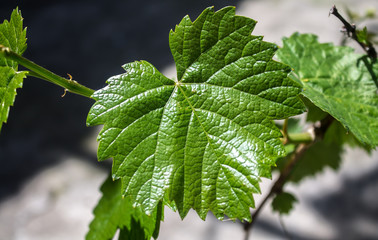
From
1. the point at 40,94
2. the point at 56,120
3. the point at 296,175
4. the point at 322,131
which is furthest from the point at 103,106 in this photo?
the point at 40,94

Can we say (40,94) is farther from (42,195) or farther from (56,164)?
(42,195)

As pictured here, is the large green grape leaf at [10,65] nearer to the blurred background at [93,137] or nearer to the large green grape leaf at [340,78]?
the large green grape leaf at [340,78]

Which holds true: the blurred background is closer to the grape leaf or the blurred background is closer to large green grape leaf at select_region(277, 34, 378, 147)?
large green grape leaf at select_region(277, 34, 378, 147)

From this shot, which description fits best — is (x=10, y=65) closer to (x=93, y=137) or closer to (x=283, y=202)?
(x=283, y=202)

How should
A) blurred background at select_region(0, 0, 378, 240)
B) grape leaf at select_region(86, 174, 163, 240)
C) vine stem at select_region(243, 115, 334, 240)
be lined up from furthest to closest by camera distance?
blurred background at select_region(0, 0, 378, 240) → vine stem at select_region(243, 115, 334, 240) → grape leaf at select_region(86, 174, 163, 240)

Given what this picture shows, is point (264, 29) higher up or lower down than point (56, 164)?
higher up

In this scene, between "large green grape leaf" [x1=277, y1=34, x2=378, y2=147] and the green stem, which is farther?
"large green grape leaf" [x1=277, y1=34, x2=378, y2=147]

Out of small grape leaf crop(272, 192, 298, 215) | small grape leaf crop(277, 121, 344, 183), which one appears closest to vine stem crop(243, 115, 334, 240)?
small grape leaf crop(272, 192, 298, 215)
